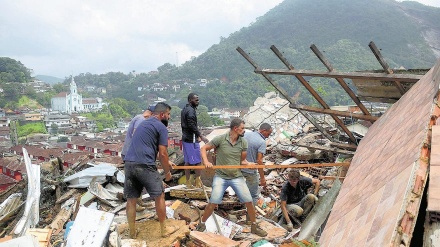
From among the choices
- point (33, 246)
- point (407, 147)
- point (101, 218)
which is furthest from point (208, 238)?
point (407, 147)

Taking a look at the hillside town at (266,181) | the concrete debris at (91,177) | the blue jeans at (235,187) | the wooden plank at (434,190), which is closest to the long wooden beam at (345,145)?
the hillside town at (266,181)

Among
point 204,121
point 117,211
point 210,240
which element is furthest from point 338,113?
point 204,121

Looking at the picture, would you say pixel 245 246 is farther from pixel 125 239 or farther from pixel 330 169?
pixel 330 169

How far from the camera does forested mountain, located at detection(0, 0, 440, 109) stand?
248 ft

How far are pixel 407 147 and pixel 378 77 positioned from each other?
2364mm

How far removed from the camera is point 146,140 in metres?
4.12

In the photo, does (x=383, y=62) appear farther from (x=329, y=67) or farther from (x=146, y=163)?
(x=146, y=163)

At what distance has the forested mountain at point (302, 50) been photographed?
75.7 m

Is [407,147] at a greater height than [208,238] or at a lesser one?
greater

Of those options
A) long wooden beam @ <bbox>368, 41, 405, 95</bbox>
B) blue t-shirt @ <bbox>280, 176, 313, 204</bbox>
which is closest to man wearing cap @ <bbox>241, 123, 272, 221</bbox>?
blue t-shirt @ <bbox>280, 176, 313, 204</bbox>

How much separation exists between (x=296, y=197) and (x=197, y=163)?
5.52 feet

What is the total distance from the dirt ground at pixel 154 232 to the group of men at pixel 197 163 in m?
0.10

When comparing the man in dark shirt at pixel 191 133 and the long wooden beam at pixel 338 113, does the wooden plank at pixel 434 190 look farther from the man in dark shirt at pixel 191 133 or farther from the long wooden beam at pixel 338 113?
the man in dark shirt at pixel 191 133

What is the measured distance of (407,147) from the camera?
2254mm
